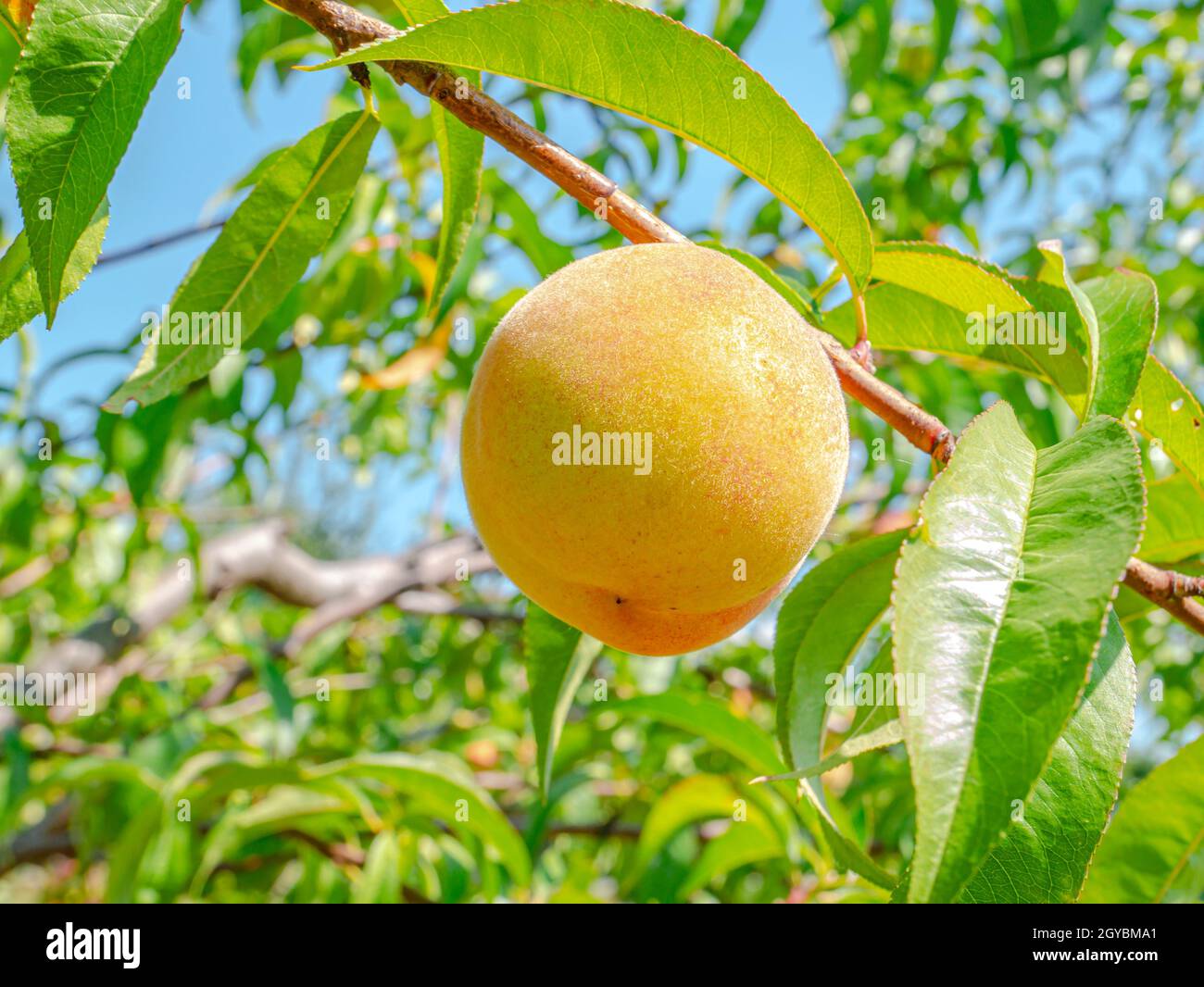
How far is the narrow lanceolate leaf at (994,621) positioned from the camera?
418 millimetres

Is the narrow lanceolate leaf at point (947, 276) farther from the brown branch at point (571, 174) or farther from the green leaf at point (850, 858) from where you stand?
the green leaf at point (850, 858)

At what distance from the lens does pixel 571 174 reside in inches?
27.4

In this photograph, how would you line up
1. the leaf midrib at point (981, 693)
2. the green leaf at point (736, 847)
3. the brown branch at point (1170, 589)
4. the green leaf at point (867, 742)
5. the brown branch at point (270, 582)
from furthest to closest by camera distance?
the brown branch at point (270, 582) < the green leaf at point (736, 847) < the brown branch at point (1170, 589) < the green leaf at point (867, 742) < the leaf midrib at point (981, 693)

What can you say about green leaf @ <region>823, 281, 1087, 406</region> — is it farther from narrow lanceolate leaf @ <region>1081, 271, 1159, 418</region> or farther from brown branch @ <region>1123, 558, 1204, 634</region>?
brown branch @ <region>1123, 558, 1204, 634</region>

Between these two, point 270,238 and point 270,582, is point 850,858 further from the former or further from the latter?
point 270,582

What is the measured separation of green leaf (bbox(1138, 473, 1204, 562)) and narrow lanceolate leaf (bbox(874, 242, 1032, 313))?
0.26 metres

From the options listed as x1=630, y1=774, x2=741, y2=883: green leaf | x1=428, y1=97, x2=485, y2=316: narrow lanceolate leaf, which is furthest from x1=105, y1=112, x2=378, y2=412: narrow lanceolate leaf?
x1=630, y1=774, x2=741, y2=883: green leaf

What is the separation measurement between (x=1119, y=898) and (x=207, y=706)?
2.10 metres

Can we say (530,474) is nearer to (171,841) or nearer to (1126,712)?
(1126,712)

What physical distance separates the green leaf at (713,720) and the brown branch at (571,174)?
0.60 metres

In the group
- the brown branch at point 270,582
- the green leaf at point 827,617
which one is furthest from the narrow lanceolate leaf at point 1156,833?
the brown branch at point 270,582

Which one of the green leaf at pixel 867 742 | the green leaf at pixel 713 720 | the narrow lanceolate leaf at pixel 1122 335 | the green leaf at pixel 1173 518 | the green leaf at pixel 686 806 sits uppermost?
the narrow lanceolate leaf at pixel 1122 335

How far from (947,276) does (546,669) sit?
18.6 inches

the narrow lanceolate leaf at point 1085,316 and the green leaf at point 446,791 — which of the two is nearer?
the narrow lanceolate leaf at point 1085,316
